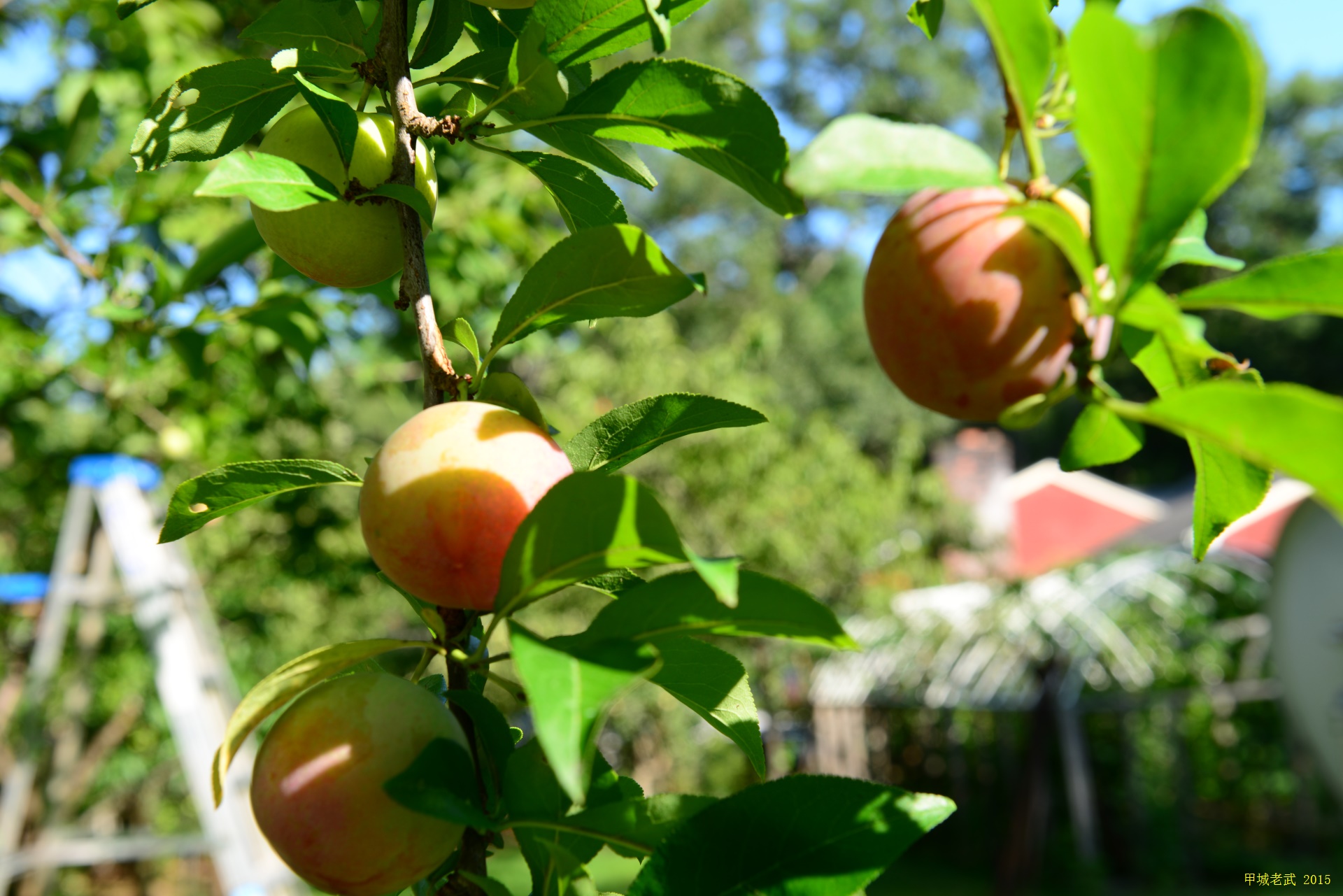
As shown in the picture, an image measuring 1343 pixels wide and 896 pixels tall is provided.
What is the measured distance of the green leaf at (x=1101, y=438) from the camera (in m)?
0.45

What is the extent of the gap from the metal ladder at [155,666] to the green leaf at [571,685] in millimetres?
3106

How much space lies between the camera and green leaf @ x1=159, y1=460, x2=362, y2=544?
558 millimetres

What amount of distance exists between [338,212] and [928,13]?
1.17 ft

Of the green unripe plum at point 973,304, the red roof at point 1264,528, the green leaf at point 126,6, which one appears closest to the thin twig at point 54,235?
the green leaf at point 126,6

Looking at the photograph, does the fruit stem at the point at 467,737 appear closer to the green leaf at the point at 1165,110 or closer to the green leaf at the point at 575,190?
the green leaf at the point at 575,190

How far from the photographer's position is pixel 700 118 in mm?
509

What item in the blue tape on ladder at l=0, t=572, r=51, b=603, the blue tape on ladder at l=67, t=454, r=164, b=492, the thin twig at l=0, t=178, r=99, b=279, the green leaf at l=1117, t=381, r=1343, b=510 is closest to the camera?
the green leaf at l=1117, t=381, r=1343, b=510

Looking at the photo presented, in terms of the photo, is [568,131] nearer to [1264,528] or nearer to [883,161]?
[883,161]

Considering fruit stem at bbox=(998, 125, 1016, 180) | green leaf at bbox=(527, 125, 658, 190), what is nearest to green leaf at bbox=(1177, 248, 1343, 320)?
fruit stem at bbox=(998, 125, 1016, 180)

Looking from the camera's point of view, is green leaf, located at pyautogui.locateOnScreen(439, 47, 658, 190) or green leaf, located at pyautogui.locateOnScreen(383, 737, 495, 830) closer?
green leaf, located at pyautogui.locateOnScreen(383, 737, 495, 830)

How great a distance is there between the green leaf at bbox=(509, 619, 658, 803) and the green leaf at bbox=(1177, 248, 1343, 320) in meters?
0.25

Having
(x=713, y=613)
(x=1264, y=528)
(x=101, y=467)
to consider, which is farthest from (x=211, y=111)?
(x=1264, y=528)

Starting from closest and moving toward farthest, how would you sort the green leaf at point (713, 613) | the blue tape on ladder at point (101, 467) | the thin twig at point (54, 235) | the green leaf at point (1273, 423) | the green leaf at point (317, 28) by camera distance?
the green leaf at point (1273, 423) → the green leaf at point (713, 613) → the green leaf at point (317, 28) → the thin twig at point (54, 235) → the blue tape on ladder at point (101, 467)

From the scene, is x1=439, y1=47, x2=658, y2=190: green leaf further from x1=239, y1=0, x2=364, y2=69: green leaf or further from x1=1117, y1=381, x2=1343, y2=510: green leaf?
x1=1117, y1=381, x2=1343, y2=510: green leaf
